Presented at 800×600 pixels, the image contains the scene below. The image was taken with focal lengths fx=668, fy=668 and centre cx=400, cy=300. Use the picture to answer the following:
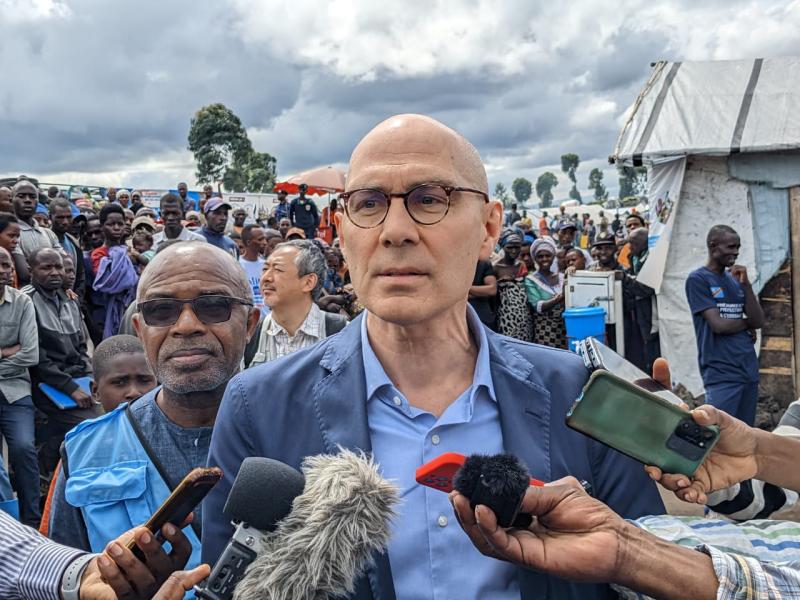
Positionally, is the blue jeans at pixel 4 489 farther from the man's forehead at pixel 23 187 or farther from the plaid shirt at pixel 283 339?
the man's forehead at pixel 23 187

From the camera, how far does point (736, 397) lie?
5645 mm

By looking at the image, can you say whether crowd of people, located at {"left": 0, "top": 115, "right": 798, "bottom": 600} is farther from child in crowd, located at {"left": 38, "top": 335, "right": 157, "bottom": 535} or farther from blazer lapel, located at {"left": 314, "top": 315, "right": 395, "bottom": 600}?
child in crowd, located at {"left": 38, "top": 335, "right": 157, "bottom": 535}

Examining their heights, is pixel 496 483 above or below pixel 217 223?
below

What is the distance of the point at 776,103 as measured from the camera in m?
7.47

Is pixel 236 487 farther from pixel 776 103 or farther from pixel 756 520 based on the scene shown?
pixel 776 103

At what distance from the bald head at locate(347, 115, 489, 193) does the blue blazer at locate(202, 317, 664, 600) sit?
470 mm

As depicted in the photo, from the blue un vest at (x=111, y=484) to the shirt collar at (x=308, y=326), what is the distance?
2.48 m

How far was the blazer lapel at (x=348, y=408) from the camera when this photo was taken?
1.50 meters

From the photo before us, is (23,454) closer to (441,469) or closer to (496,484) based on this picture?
(441,469)

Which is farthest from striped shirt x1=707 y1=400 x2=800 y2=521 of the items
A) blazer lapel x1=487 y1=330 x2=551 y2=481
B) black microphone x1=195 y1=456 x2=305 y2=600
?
black microphone x1=195 y1=456 x2=305 y2=600

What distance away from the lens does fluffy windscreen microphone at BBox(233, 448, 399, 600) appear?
121 cm

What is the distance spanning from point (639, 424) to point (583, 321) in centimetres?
574

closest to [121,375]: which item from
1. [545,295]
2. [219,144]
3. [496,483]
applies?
[496,483]

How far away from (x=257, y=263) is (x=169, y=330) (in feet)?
16.4
